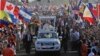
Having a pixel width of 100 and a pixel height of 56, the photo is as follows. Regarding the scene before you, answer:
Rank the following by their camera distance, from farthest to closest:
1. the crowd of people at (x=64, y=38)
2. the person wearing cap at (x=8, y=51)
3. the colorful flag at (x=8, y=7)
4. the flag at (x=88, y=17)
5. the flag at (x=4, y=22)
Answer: the flag at (x=88, y=17) → the flag at (x=4, y=22) → the colorful flag at (x=8, y=7) → the crowd of people at (x=64, y=38) → the person wearing cap at (x=8, y=51)

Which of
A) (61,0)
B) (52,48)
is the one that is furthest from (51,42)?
(61,0)

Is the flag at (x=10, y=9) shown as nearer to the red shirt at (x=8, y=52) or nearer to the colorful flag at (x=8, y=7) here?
the colorful flag at (x=8, y=7)

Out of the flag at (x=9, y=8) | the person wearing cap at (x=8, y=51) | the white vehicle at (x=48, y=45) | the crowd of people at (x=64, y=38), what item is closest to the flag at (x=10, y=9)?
the flag at (x=9, y=8)

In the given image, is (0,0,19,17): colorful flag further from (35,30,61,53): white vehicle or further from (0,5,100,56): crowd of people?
(35,30,61,53): white vehicle

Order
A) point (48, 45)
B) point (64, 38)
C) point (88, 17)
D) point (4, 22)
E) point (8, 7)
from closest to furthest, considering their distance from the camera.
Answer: point (48, 45) → point (8, 7) → point (64, 38) → point (4, 22) → point (88, 17)

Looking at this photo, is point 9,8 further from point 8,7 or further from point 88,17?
point 88,17

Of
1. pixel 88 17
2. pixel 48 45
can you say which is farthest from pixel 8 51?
pixel 88 17

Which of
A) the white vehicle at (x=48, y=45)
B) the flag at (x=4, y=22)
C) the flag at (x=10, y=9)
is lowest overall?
the white vehicle at (x=48, y=45)

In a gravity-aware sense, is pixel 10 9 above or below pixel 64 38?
above

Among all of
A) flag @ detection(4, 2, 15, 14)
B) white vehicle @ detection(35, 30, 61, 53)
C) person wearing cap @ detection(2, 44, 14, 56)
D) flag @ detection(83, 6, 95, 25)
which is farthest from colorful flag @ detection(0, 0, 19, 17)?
person wearing cap @ detection(2, 44, 14, 56)

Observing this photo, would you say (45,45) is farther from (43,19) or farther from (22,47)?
(43,19)

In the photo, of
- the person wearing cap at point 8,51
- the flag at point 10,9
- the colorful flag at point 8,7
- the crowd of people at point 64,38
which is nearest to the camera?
the person wearing cap at point 8,51

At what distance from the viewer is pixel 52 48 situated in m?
31.2

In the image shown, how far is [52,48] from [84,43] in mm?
4647
